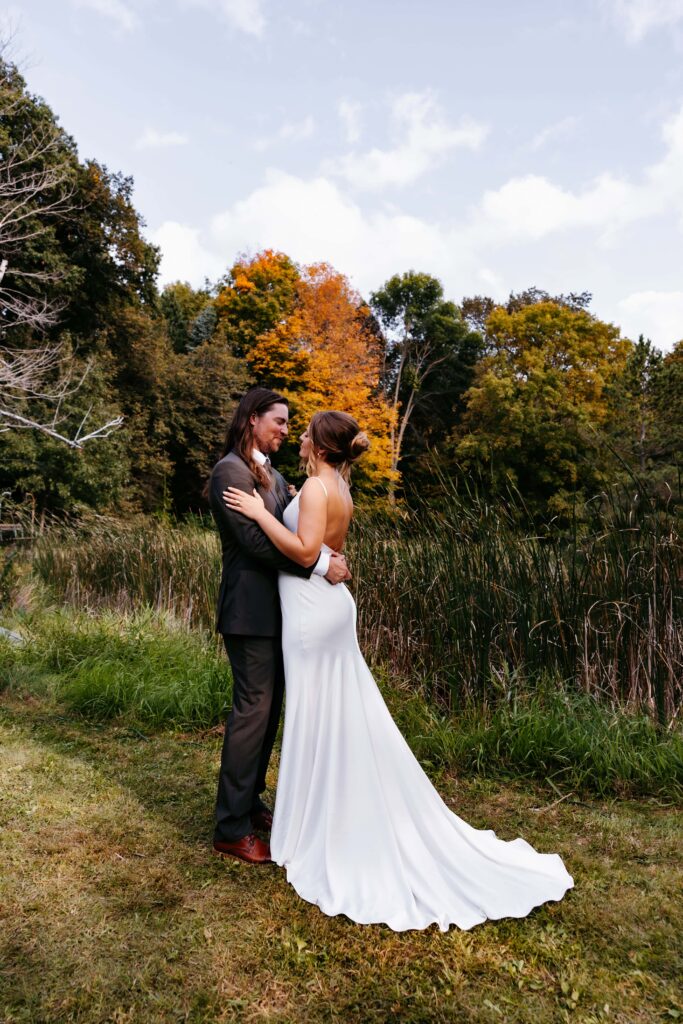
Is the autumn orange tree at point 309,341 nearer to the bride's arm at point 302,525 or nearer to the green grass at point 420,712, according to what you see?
the green grass at point 420,712

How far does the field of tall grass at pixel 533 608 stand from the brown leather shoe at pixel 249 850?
5.80ft

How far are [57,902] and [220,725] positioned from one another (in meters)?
2.16

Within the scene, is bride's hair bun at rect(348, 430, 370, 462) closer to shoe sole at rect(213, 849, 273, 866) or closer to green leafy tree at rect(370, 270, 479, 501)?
shoe sole at rect(213, 849, 273, 866)

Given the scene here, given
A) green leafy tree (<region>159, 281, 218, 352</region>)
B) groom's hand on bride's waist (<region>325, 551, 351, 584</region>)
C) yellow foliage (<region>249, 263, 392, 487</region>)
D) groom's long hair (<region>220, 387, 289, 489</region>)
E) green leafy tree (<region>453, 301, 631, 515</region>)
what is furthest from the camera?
green leafy tree (<region>159, 281, 218, 352</region>)

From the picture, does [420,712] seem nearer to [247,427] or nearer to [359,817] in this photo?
[359,817]

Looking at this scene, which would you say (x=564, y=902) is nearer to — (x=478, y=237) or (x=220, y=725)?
(x=220, y=725)

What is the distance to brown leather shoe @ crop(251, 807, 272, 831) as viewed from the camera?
3.16m

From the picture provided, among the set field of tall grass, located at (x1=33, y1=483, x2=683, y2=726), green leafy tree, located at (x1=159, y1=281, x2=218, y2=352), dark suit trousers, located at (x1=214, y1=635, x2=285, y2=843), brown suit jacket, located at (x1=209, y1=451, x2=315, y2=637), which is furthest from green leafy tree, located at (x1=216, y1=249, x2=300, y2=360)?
dark suit trousers, located at (x1=214, y1=635, x2=285, y2=843)

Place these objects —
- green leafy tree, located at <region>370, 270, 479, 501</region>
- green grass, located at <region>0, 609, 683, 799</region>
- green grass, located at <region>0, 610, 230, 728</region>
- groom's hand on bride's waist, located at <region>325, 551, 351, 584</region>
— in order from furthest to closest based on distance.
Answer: green leafy tree, located at <region>370, 270, 479, 501</region>
green grass, located at <region>0, 610, 230, 728</region>
green grass, located at <region>0, 609, 683, 799</region>
groom's hand on bride's waist, located at <region>325, 551, 351, 584</region>

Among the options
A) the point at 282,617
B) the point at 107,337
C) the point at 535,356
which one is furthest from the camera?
the point at 535,356

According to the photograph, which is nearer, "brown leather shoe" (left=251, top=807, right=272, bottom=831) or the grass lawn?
the grass lawn

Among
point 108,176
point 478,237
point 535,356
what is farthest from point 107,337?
point 535,356

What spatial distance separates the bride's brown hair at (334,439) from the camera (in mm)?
2738

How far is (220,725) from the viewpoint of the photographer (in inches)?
186
